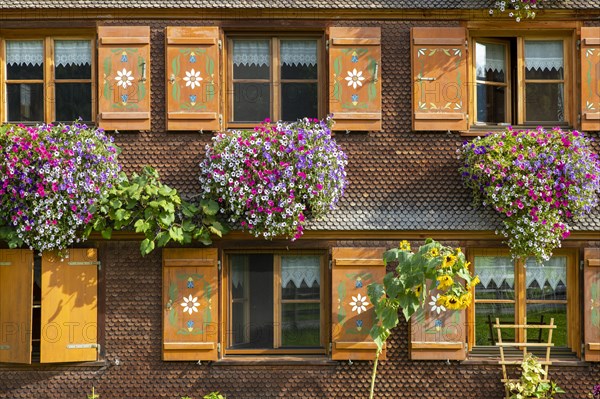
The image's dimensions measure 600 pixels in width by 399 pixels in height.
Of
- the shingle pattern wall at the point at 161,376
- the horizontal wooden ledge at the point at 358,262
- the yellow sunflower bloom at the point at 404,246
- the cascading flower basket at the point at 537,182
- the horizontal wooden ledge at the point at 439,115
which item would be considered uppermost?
the horizontal wooden ledge at the point at 439,115

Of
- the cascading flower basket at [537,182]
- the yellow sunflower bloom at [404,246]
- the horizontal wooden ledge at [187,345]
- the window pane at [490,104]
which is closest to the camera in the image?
the yellow sunflower bloom at [404,246]

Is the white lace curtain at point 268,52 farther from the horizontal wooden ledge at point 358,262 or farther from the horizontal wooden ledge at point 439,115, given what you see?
the horizontal wooden ledge at point 358,262

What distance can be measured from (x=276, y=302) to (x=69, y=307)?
2.47 meters

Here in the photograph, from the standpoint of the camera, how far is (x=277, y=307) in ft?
36.9

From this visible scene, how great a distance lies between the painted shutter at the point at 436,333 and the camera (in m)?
10.9

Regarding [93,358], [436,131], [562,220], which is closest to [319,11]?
[436,131]

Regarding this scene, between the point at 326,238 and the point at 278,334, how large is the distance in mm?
1340

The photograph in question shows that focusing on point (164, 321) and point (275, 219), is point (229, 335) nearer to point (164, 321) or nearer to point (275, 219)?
point (164, 321)

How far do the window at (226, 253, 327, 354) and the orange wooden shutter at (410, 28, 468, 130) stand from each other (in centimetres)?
222

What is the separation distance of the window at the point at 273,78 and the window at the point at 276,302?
1.79 meters

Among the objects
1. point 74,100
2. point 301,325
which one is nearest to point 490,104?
point 301,325

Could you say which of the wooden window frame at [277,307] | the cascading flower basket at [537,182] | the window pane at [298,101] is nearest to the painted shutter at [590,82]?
the cascading flower basket at [537,182]

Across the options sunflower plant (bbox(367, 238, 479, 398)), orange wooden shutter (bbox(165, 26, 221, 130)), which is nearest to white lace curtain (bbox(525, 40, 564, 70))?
sunflower plant (bbox(367, 238, 479, 398))

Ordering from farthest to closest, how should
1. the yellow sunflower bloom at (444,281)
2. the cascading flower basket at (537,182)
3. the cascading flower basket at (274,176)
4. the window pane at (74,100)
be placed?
the window pane at (74,100)
the cascading flower basket at (537,182)
the cascading flower basket at (274,176)
the yellow sunflower bloom at (444,281)
